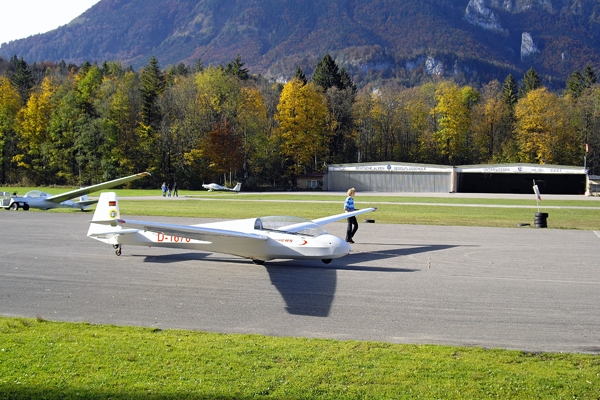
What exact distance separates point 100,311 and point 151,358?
3813mm

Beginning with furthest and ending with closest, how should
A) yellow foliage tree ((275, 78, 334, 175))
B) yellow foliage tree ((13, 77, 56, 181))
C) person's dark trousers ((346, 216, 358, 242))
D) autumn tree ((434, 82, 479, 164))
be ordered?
1. autumn tree ((434, 82, 479, 164))
2. yellow foliage tree ((13, 77, 56, 181))
3. yellow foliage tree ((275, 78, 334, 175))
4. person's dark trousers ((346, 216, 358, 242))

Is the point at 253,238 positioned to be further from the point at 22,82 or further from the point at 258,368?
the point at 22,82

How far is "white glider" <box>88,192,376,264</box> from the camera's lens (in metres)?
14.8

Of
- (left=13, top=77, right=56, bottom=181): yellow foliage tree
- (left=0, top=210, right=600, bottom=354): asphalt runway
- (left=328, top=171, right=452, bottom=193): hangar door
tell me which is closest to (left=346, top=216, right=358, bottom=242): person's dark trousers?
(left=0, top=210, right=600, bottom=354): asphalt runway

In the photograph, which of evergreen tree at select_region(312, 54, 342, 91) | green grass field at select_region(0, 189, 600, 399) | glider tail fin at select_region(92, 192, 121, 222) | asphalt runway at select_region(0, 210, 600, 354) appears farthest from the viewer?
evergreen tree at select_region(312, 54, 342, 91)

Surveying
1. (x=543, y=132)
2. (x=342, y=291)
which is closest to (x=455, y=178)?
(x=543, y=132)

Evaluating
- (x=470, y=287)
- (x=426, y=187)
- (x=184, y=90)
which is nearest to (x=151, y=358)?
(x=470, y=287)

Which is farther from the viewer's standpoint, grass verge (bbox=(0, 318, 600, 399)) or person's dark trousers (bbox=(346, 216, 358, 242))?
person's dark trousers (bbox=(346, 216, 358, 242))

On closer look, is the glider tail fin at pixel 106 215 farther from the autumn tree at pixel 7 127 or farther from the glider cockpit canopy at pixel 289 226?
the autumn tree at pixel 7 127

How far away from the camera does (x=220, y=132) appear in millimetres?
82188

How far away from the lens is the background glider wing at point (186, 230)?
553 inches

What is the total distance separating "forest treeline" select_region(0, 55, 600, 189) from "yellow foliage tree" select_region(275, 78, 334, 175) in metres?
0.16

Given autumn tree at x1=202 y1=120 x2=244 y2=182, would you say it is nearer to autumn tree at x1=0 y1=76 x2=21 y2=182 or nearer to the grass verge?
autumn tree at x1=0 y1=76 x2=21 y2=182

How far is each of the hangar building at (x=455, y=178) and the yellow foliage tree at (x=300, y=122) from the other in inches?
256
